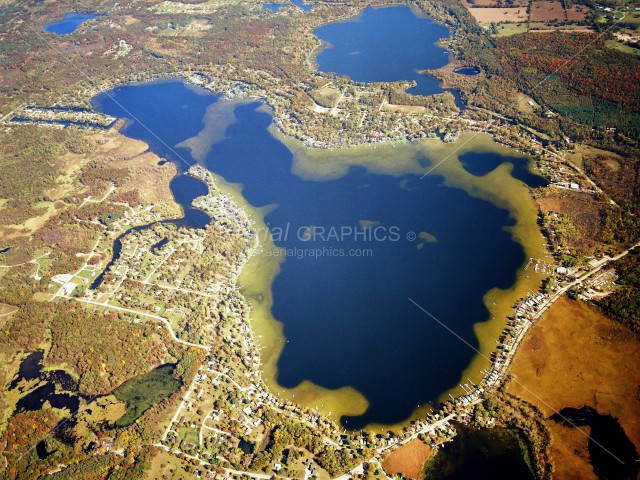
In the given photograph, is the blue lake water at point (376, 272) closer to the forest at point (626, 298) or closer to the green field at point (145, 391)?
the forest at point (626, 298)

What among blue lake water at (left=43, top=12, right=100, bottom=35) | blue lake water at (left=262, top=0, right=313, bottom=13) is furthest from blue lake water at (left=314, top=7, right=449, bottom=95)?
blue lake water at (left=43, top=12, right=100, bottom=35)

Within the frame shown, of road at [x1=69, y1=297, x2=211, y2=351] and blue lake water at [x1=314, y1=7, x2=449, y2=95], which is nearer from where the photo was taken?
road at [x1=69, y1=297, x2=211, y2=351]

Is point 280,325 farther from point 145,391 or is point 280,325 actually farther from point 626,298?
point 626,298

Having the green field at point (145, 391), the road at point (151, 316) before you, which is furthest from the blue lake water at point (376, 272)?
the green field at point (145, 391)

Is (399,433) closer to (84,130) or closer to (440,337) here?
(440,337)

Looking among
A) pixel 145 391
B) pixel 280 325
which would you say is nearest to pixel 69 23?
pixel 280 325

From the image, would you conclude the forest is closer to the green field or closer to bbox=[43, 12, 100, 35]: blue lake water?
the green field
